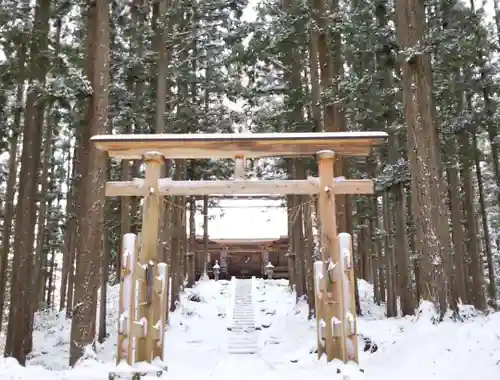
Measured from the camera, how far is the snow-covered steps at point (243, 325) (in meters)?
15.7

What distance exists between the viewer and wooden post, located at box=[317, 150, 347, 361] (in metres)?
8.55

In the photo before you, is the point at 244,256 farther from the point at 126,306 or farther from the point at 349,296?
the point at 126,306

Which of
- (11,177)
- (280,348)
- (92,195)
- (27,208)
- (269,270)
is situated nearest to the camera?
(92,195)

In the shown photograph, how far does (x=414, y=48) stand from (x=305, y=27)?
540 cm

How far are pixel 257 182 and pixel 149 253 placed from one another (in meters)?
2.48

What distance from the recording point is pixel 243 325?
19.0 m

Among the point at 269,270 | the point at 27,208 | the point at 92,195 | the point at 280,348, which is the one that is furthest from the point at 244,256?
the point at 92,195

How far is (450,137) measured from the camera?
1647 cm

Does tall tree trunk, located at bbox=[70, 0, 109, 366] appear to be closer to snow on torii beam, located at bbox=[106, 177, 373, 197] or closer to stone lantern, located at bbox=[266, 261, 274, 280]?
snow on torii beam, located at bbox=[106, 177, 373, 197]

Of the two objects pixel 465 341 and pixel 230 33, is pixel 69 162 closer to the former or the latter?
pixel 230 33

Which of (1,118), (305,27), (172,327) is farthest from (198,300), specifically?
(305,27)

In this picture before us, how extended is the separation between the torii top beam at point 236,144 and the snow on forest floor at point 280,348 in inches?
142

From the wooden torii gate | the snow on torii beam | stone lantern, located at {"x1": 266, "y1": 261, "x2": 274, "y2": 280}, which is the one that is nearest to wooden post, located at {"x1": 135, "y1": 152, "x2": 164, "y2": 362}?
the wooden torii gate

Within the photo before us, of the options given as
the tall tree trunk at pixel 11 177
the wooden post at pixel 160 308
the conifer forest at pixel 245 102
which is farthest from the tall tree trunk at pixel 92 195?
the tall tree trunk at pixel 11 177
